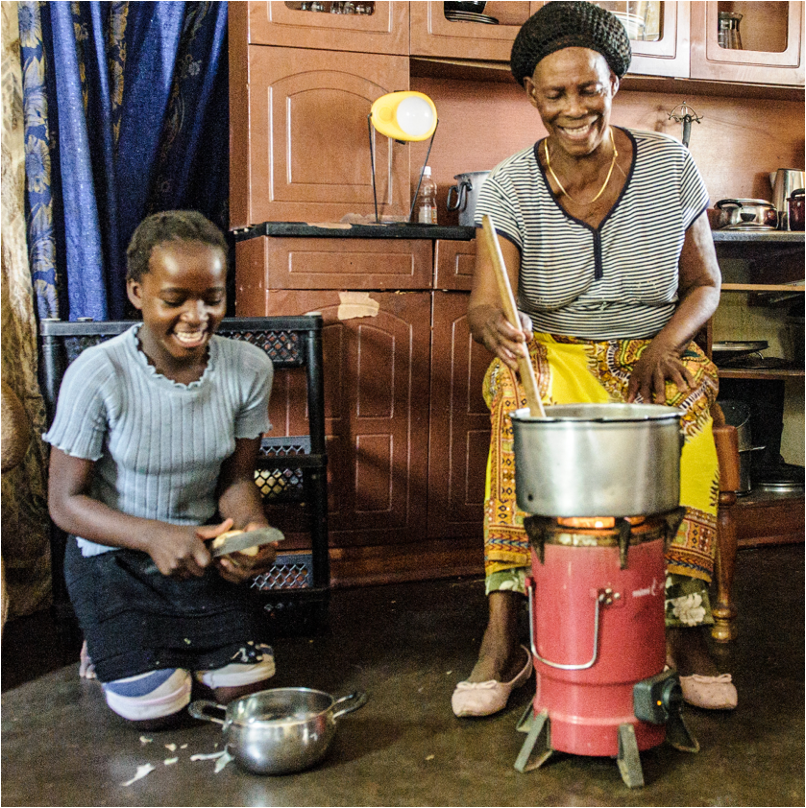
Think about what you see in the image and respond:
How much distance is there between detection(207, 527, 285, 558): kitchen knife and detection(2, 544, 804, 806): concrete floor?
341 millimetres

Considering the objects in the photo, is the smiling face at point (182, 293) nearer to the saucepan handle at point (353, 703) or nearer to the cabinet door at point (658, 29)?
the saucepan handle at point (353, 703)

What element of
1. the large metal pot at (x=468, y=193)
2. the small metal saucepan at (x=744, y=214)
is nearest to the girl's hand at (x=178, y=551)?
the large metal pot at (x=468, y=193)

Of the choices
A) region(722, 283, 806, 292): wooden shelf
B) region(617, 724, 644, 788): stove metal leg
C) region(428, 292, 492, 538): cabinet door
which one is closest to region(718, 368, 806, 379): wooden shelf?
region(722, 283, 806, 292): wooden shelf

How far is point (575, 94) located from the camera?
1908mm

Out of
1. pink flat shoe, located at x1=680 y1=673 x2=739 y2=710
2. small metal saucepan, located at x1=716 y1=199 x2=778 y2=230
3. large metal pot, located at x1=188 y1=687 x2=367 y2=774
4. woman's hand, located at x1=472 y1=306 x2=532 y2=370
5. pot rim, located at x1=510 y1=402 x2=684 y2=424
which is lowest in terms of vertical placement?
pink flat shoe, located at x1=680 y1=673 x2=739 y2=710

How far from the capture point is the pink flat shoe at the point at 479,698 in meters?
1.71

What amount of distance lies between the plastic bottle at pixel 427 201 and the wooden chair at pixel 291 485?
93cm

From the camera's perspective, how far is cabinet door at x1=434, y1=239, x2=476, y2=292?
2646 millimetres

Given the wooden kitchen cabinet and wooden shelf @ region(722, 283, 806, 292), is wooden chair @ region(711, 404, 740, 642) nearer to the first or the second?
the wooden kitchen cabinet

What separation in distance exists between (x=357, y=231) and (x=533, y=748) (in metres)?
1.49

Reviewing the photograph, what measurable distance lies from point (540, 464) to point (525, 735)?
0.55 m

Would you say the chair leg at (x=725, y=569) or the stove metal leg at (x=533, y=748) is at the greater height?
the chair leg at (x=725, y=569)

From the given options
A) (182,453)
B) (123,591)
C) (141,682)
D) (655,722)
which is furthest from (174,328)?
(655,722)

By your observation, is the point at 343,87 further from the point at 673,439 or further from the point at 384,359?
the point at 673,439
